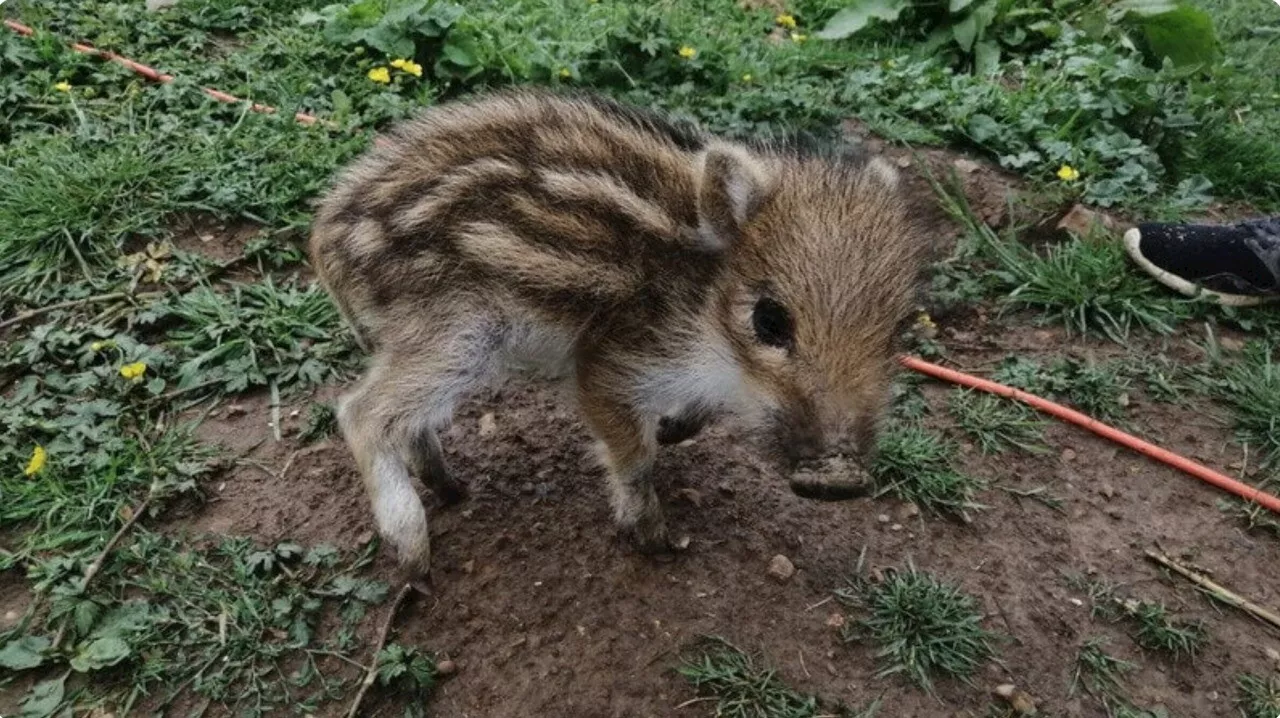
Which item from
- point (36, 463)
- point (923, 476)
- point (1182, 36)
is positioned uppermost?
point (36, 463)

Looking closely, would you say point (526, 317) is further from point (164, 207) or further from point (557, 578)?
point (164, 207)

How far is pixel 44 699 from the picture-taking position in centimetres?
240

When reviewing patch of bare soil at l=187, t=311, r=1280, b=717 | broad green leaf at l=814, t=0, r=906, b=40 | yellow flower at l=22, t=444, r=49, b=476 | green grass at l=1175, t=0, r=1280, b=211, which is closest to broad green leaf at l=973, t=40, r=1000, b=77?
broad green leaf at l=814, t=0, r=906, b=40

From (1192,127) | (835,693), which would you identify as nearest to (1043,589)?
(835,693)

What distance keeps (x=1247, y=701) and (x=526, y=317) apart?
223 cm

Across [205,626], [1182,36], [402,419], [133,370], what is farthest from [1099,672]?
[1182,36]

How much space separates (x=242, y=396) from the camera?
3.32m

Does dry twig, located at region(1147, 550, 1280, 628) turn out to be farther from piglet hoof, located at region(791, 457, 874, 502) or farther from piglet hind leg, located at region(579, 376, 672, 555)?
piglet hind leg, located at region(579, 376, 672, 555)

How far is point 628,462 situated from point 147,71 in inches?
128

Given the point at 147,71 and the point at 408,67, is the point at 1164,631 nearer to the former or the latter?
the point at 408,67

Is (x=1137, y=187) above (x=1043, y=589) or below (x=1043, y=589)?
above

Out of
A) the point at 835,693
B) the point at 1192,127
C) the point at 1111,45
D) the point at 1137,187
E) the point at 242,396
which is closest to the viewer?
the point at 835,693

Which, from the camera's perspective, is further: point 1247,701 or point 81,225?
point 81,225

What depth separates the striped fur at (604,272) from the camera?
260 centimetres
